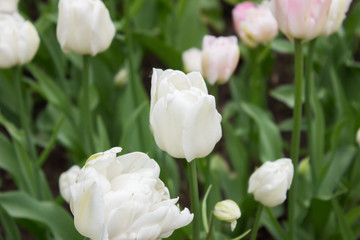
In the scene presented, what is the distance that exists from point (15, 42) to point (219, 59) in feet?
1.34

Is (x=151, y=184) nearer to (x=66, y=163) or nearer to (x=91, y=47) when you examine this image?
(x=91, y=47)

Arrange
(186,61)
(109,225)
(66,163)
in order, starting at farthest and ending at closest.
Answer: (66,163) → (186,61) → (109,225)

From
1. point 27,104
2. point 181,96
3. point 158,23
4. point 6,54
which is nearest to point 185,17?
point 158,23

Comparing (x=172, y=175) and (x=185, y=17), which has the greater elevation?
(x=185, y=17)

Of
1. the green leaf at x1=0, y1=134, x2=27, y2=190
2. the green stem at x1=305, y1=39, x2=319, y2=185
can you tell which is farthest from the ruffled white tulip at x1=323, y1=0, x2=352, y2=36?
the green leaf at x1=0, y1=134, x2=27, y2=190

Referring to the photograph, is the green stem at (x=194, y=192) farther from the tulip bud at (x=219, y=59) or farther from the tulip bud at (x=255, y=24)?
the tulip bud at (x=255, y=24)

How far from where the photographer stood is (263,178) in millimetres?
999

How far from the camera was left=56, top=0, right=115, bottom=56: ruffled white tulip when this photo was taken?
109 cm

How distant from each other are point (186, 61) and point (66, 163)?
79 centimetres

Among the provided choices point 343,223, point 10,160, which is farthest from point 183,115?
point 10,160

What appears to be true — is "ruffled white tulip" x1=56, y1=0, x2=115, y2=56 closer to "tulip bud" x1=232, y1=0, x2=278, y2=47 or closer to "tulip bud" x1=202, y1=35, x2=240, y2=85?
"tulip bud" x1=202, y1=35, x2=240, y2=85

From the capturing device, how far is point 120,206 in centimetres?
71

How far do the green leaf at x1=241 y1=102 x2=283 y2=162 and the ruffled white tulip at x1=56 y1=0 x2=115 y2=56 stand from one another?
1.78ft

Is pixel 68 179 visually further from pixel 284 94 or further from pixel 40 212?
pixel 284 94
